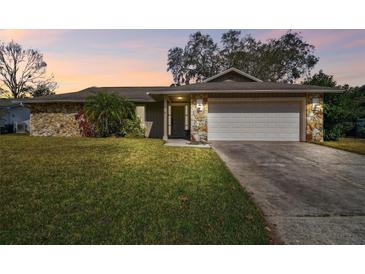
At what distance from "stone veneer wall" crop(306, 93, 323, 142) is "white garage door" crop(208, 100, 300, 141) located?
1.76 ft

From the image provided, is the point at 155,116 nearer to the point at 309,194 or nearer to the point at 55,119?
the point at 55,119

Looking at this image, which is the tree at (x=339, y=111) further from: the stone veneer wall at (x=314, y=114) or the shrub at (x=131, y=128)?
the shrub at (x=131, y=128)

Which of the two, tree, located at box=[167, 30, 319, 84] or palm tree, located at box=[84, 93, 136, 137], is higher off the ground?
tree, located at box=[167, 30, 319, 84]

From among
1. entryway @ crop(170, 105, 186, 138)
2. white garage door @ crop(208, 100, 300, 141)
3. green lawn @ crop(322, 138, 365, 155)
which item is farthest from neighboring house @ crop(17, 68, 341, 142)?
entryway @ crop(170, 105, 186, 138)

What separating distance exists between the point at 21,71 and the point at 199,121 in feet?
128

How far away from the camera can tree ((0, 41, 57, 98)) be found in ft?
122

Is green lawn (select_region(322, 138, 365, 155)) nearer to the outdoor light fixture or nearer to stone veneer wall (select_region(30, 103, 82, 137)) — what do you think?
the outdoor light fixture

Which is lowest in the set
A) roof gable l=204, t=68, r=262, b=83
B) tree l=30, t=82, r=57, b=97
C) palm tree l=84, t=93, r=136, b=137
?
palm tree l=84, t=93, r=136, b=137

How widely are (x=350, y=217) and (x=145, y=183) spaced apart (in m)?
3.57

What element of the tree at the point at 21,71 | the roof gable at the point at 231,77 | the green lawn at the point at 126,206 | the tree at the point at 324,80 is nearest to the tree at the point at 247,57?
the roof gable at the point at 231,77

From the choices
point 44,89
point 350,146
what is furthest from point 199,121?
point 44,89

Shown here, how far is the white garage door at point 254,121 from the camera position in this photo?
1285 cm

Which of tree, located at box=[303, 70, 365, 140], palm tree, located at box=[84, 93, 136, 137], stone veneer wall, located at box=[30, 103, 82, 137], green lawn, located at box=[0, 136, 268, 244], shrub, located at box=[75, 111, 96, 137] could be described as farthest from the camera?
stone veneer wall, located at box=[30, 103, 82, 137]
